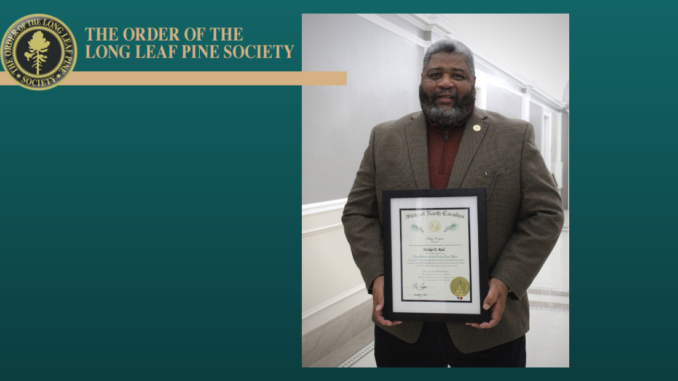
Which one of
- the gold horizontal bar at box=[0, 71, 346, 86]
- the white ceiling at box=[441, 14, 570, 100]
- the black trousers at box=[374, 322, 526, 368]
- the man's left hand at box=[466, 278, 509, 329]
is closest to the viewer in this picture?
the man's left hand at box=[466, 278, 509, 329]

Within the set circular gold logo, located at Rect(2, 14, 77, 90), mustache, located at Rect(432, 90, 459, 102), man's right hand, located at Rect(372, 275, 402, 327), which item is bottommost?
man's right hand, located at Rect(372, 275, 402, 327)

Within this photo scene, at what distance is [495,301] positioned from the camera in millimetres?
1400

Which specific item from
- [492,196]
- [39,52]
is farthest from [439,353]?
[39,52]

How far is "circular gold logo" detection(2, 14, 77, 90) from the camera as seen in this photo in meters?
1.69

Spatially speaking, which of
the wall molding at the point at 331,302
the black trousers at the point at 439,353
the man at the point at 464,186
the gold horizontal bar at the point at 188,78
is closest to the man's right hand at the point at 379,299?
the man at the point at 464,186

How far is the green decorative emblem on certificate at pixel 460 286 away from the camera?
141cm

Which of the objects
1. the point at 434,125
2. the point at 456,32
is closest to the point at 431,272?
the point at 434,125

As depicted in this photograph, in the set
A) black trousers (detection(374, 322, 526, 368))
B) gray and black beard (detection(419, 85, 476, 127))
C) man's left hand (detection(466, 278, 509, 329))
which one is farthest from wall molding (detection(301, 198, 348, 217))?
man's left hand (detection(466, 278, 509, 329))

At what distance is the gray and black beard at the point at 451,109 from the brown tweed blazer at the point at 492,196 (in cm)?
4

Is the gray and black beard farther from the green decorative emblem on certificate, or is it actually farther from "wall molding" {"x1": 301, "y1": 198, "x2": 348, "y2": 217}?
"wall molding" {"x1": 301, "y1": 198, "x2": 348, "y2": 217}

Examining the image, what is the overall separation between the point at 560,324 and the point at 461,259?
212cm

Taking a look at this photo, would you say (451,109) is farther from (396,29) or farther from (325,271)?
(325,271)

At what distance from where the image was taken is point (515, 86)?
8.52 ft

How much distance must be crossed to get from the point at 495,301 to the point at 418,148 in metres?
0.53
